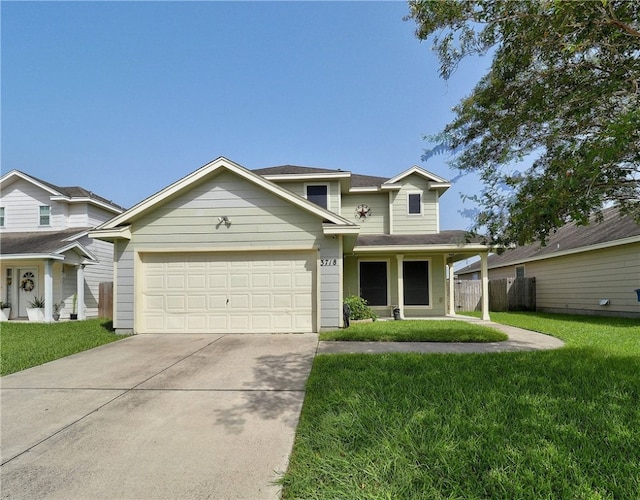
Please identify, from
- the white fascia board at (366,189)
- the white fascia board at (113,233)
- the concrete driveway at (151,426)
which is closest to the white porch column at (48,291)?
the white fascia board at (113,233)

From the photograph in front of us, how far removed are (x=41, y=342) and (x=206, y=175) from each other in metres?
5.74

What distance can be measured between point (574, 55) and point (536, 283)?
15535mm

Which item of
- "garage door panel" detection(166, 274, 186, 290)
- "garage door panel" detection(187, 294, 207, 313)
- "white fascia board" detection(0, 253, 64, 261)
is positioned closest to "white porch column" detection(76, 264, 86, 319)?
"white fascia board" detection(0, 253, 64, 261)

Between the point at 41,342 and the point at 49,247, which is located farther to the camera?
the point at 49,247

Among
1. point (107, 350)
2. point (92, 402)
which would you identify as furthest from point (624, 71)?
point (107, 350)

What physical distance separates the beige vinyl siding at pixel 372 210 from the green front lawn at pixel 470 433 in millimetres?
9310

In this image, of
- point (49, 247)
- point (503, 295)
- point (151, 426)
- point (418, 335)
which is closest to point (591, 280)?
point (503, 295)

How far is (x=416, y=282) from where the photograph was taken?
520 inches

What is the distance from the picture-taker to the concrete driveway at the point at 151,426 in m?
2.56

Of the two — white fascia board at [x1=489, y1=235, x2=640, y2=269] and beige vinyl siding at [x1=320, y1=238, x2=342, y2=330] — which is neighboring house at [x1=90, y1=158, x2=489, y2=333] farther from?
white fascia board at [x1=489, y1=235, x2=640, y2=269]

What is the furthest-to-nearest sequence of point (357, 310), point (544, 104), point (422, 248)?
point (422, 248) → point (357, 310) → point (544, 104)

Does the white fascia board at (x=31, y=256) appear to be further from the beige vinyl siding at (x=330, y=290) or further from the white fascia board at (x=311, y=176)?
the beige vinyl siding at (x=330, y=290)

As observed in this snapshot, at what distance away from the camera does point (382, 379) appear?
4543 millimetres

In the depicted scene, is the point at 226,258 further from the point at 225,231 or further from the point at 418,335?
the point at 418,335
